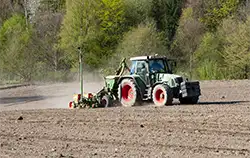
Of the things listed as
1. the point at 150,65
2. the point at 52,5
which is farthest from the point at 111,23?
the point at 150,65

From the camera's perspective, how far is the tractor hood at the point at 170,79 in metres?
20.1

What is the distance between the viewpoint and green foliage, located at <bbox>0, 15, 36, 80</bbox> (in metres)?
48.7

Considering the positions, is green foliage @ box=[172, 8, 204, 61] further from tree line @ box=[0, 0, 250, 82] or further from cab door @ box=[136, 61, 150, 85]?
cab door @ box=[136, 61, 150, 85]

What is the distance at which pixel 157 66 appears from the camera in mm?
21047

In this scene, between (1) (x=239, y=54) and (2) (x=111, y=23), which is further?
(2) (x=111, y=23)

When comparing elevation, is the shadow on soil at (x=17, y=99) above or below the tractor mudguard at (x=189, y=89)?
below

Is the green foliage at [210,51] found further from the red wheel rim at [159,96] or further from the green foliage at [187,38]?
the red wheel rim at [159,96]

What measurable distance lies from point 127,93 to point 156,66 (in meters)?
1.46

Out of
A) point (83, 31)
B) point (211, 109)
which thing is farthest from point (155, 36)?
point (211, 109)

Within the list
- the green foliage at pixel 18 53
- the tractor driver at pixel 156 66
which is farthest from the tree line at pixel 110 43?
the tractor driver at pixel 156 66

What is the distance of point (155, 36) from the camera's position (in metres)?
49.9

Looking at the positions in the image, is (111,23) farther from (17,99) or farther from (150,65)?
(150,65)

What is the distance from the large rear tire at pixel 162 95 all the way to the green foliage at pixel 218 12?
41301 millimetres

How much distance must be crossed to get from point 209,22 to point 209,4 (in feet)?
14.9
